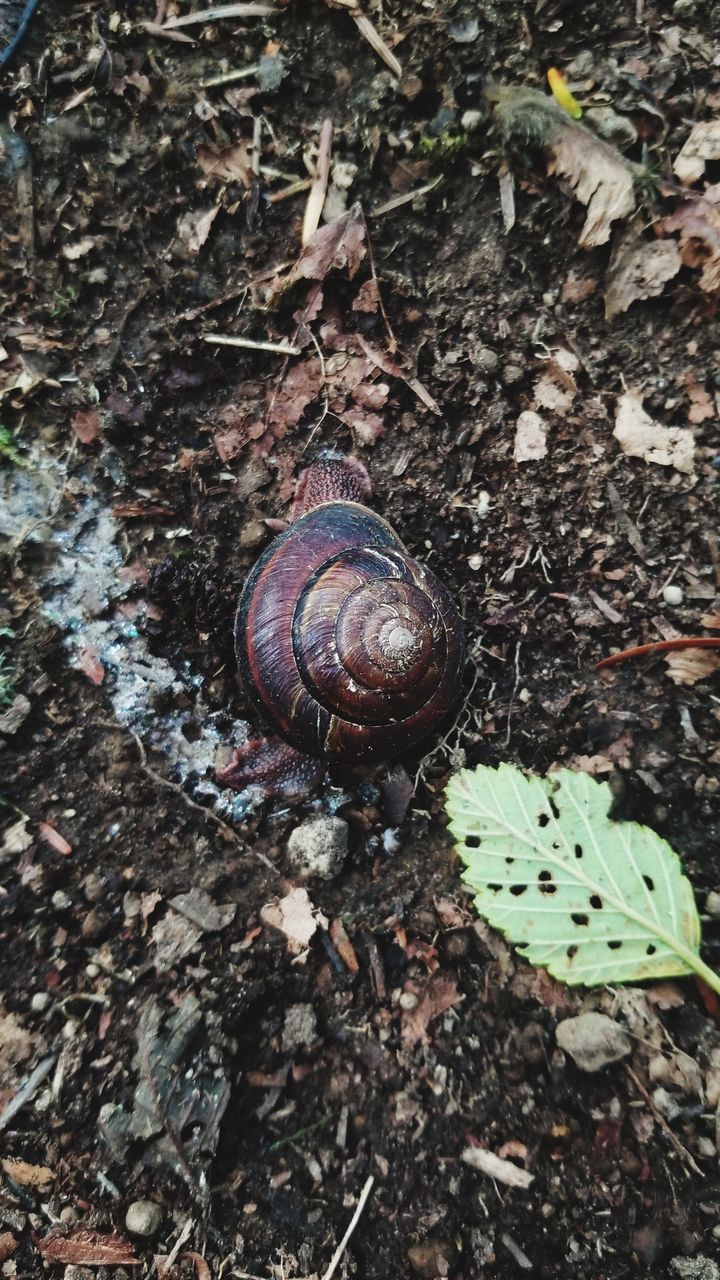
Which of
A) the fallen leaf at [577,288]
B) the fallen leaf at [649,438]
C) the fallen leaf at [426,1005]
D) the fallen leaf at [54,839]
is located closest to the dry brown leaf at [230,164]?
the fallen leaf at [577,288]

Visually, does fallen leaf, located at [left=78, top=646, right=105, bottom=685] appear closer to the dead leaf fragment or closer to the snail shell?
the snail shell

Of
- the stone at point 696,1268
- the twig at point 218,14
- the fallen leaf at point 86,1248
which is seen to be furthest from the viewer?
the twig at point 218,14

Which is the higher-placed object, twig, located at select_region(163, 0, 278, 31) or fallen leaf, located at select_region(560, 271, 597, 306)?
twig, located at select_region(163, 0, 278, 31)

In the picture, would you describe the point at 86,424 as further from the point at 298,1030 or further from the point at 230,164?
the point at 298,1030

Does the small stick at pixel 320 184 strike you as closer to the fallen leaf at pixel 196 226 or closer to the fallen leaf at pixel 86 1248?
the fallen leaf at pixel 196 226

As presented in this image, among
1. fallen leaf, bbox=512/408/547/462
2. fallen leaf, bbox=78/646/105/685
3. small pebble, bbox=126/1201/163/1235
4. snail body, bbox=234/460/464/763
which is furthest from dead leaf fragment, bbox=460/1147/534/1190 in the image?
fallen leaf, bbox=512/408/547/462

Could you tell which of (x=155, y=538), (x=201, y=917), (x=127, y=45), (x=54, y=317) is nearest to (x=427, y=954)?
(x=201, y=917)

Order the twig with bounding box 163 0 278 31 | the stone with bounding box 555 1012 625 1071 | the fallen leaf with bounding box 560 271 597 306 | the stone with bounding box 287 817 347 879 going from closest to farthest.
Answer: the stone with bounding box 555 1012 625 1071
the stone with bounding box 287 817 347 879
the fallen leaf with bounding box 560 271 597 306
the twig with bounding box 163 0 278 31
